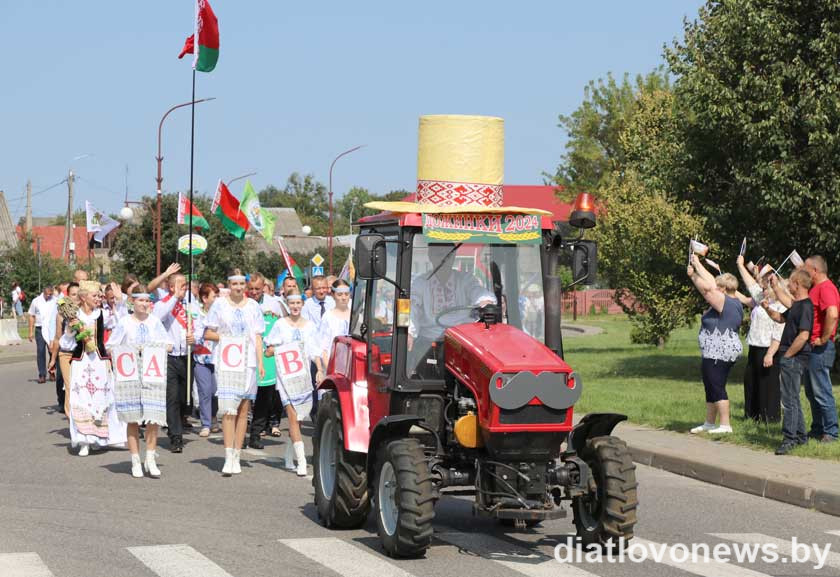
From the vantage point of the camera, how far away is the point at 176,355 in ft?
50.0

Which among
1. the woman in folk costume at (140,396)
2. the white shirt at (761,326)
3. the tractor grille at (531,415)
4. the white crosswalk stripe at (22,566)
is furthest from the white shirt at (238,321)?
the white shirt at (761,326)

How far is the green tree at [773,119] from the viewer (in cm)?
2186

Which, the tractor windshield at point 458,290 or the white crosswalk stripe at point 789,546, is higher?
the tractor windshield at point 458,290

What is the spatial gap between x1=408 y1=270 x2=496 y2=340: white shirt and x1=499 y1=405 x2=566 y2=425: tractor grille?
3.45ft

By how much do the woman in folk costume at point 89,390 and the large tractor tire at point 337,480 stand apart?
507 cm

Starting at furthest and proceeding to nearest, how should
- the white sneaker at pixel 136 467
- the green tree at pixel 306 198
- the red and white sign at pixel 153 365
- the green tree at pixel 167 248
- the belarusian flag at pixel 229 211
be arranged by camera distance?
the green tree at pixel 306 198, the green tree at pixel 167 248, the belarusian flag at pixel 229 211, the red and white sign at pixel 153 365, the white sneaker at pixel 136 467

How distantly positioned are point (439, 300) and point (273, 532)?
208cm

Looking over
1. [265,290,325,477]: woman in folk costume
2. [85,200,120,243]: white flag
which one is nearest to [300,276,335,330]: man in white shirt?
[265,290,325,477]: woman in folk costume

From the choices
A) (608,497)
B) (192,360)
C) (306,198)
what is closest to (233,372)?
(192,360)

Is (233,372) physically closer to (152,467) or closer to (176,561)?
(152,467)

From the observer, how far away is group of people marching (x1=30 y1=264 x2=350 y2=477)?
12.6m

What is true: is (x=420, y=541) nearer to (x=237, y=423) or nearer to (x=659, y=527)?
(x=659, y=527)

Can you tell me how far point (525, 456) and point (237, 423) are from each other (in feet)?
17.2

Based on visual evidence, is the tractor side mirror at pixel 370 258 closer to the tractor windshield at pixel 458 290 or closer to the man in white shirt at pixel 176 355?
the tractor windshield at pixel 458 290
